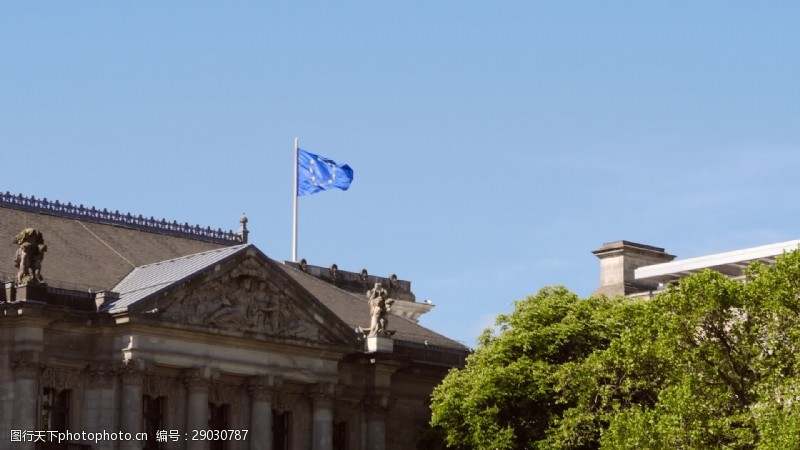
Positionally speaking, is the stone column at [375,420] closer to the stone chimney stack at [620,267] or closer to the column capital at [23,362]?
the column capital at [23,362]

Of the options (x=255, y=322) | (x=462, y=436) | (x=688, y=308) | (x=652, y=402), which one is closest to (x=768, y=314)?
(x=688, y=308)

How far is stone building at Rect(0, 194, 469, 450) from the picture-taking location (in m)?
92.4

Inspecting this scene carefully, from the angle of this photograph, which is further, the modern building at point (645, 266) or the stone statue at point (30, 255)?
the modern building at point (645, 266)

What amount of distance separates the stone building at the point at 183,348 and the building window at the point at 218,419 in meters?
0.06

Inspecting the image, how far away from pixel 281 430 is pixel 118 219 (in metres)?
13.2

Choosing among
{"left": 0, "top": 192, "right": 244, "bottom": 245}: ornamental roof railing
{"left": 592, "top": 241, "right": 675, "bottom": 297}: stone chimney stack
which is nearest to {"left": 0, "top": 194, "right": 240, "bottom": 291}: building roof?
{"left": 0, "top": 192, "right": 244, "bottom": 245}: ornamental roof railing

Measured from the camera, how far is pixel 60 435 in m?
92.9

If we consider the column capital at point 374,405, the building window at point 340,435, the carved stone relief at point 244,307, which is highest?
the carved stone relief at point 244,307

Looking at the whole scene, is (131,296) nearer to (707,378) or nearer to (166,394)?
(166,394)

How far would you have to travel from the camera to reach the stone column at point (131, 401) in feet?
306

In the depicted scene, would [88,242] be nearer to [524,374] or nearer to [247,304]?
[247,304]

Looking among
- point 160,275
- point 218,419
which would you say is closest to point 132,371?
point 160,275

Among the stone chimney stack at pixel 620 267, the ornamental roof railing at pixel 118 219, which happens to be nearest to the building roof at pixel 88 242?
the ornamental roof railing at pixel 118 219

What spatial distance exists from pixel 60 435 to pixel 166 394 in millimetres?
5428
